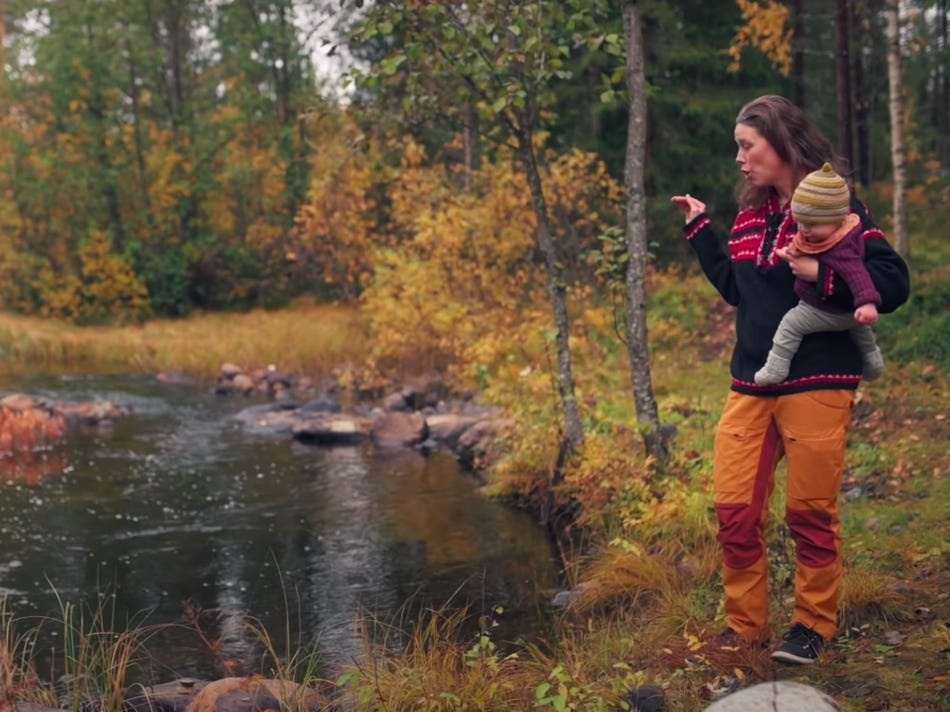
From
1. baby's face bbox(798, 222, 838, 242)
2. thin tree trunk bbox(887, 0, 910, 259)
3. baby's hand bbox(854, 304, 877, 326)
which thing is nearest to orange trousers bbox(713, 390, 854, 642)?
baby's hand bbox(854, 304, 877, 326)

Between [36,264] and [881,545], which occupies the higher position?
[36,264]

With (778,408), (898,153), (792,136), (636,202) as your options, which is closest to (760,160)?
(792,136)

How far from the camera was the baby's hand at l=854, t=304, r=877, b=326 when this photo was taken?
3.64 meters

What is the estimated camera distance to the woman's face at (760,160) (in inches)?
161

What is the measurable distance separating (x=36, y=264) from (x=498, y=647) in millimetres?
23647

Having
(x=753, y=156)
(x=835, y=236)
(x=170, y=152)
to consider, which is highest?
(x=170, y=152)

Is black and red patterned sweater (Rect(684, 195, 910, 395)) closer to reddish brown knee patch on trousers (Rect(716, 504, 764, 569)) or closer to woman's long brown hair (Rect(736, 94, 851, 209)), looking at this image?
woman's long brown hair (Rect(736, 94, 851, 209))

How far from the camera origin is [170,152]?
28.0 metres

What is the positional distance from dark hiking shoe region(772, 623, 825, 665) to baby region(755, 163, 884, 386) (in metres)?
1.02

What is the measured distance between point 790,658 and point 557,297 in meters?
4.82

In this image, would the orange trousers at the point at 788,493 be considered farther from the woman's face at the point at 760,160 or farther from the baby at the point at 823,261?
the woman's face at the point at 760,160

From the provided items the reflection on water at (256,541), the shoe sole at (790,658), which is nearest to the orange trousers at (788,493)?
the shoe sole at (790,658)

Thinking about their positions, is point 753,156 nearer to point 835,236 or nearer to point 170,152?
point 835,236

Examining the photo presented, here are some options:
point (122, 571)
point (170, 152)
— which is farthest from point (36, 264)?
point (122, 571)
